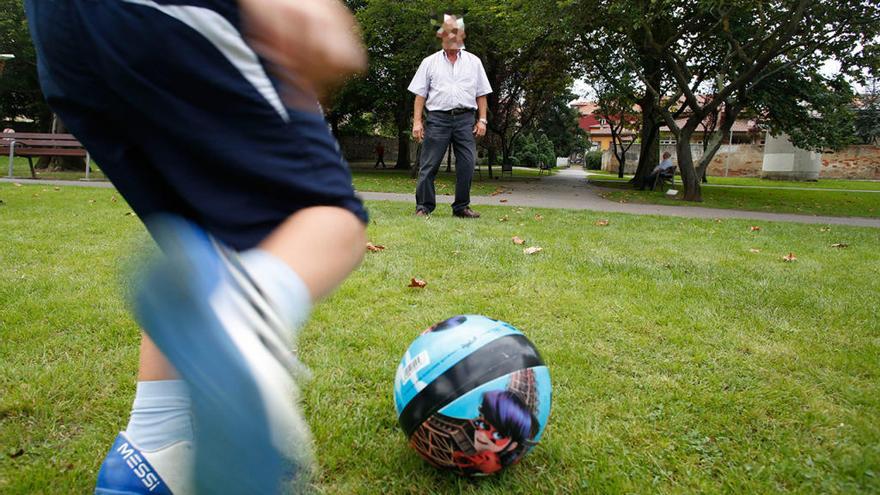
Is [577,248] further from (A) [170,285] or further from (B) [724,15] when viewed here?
(B) [724,15]

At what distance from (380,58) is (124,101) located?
2027 centimetres

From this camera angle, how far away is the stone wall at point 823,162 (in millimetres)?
35781

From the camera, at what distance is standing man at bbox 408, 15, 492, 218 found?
663 cm

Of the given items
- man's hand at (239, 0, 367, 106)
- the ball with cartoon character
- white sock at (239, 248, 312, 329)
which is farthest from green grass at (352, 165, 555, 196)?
white sock at (239, 248, 312, 329)

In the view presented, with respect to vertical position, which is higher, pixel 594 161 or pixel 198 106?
pixel 594 161

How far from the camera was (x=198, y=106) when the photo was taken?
→ 1.11 m

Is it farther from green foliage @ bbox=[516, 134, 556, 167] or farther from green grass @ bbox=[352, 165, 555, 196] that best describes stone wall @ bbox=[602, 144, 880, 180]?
green grass @ bbox=[352, 165, 555, 196]

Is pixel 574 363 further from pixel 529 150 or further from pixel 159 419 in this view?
pixel 529 150

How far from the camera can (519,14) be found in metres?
15.0

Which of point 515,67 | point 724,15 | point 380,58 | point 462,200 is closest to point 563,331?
point 462,200

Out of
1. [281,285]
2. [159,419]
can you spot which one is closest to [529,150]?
[159,419]

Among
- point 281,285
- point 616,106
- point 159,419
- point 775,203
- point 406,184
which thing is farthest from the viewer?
point 616,106

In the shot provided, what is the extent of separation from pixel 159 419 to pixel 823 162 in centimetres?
4397

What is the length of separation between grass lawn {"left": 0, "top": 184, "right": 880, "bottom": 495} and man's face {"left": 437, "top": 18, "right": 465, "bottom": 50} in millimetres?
2770
